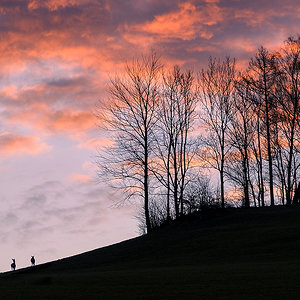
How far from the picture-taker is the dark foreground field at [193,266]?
52.5ft

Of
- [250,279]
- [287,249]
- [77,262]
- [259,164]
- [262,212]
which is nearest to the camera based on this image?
[250,279]

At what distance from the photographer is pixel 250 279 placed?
59.2ft

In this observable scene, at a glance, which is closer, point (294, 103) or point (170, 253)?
point (170, 253)

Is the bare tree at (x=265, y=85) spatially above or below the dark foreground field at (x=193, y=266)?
above

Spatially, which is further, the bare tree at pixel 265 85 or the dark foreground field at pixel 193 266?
the bare tree at pixel 265 85

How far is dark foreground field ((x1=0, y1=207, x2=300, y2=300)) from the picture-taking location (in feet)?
52.5

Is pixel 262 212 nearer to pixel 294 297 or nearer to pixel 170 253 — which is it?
pixel 170 253

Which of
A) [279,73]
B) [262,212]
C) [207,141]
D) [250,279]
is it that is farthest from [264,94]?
[250,279]

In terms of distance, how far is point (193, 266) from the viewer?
28.9 metres

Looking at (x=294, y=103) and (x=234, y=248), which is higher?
(x=294, y=103)

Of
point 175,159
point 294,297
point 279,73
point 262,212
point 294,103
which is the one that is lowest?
point 294,297

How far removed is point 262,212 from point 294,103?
14.2 metres

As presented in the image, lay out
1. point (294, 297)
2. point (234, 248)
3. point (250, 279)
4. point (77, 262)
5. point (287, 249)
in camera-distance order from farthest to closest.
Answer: point (77, 262), point (234, 248), point (287, 249), point (250, 279), point (294, 297)

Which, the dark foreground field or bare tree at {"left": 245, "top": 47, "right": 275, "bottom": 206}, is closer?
the dark foreground field
